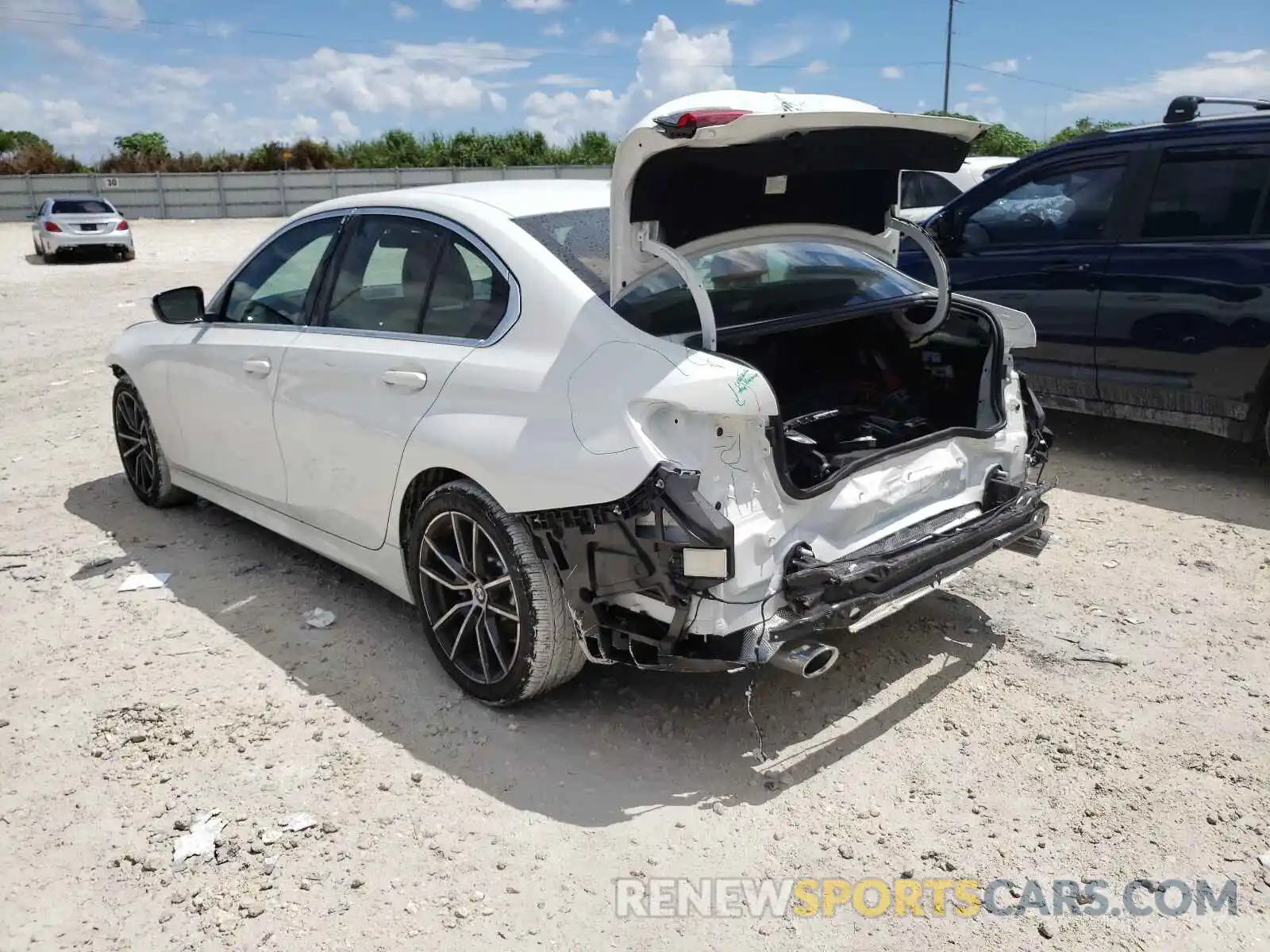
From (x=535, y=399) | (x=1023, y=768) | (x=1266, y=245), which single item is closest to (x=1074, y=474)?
Answer: (x=1266, y=245)

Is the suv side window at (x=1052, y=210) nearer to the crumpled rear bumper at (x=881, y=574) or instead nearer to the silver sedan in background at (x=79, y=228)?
the crumpled rear bumper at (x=881, y=574)

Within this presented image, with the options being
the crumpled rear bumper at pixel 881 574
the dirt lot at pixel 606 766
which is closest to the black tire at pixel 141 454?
the dirt lot at pixel 606 766

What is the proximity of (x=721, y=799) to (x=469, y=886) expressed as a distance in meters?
0.78

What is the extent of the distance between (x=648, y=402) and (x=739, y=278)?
947mm

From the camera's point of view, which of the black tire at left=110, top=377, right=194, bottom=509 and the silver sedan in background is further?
the silver sedan in background

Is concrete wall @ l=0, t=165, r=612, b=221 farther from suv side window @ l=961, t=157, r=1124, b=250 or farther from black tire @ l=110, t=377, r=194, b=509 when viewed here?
black tire @ l=110, t=377, r=194, b=509

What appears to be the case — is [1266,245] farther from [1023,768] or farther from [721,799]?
[721,799]

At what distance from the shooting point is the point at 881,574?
3.11 meters

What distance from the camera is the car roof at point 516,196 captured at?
368cm

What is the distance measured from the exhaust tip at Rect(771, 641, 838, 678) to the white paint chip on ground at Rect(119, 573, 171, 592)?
10.3ft

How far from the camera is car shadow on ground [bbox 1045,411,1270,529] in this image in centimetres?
541

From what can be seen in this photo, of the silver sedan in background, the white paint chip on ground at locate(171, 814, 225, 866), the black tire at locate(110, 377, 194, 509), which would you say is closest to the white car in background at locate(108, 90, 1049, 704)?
the white paint chip on ground at locate(171, 814, 225, 866)

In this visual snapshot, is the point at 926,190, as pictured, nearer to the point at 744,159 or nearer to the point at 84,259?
the point at 744,159

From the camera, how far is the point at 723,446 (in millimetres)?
2939
